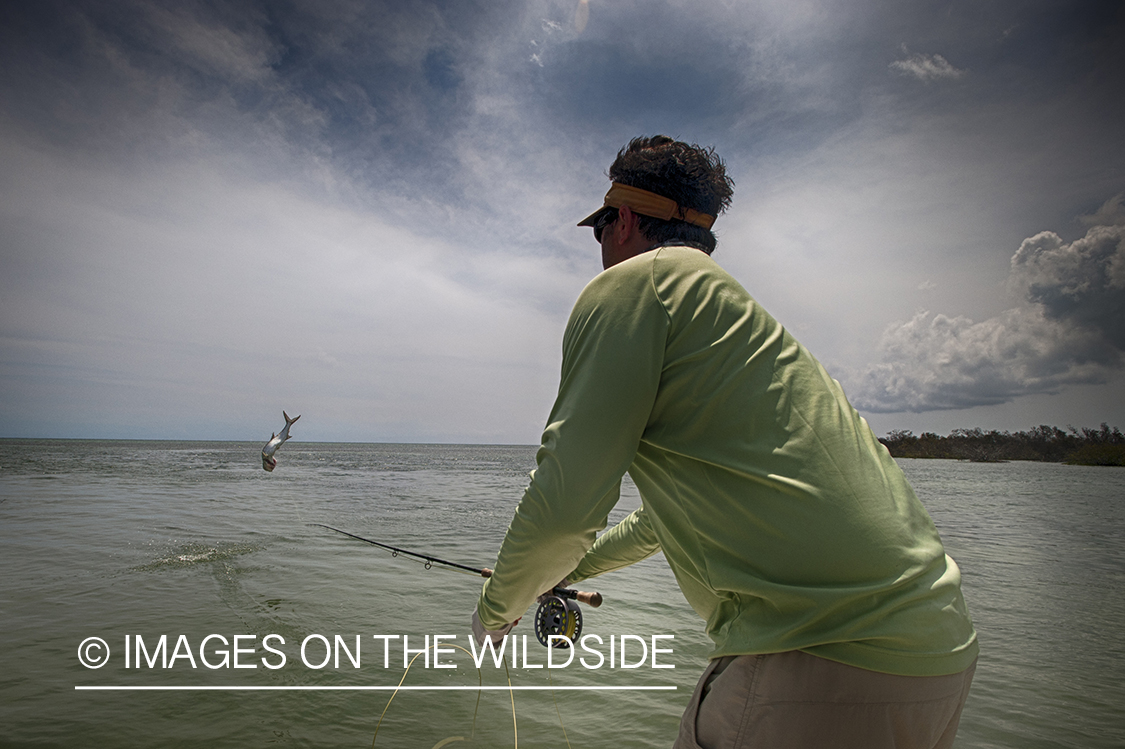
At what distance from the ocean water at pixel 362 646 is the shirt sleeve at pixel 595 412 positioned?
308cm

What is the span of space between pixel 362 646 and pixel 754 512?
5811mm

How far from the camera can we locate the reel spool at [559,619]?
268cm

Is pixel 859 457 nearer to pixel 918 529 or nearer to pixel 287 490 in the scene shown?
pixel 918 529

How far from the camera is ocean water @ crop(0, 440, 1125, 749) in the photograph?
440cm

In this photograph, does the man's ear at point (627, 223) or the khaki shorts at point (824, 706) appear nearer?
the khaki shorts at point (824, 706)

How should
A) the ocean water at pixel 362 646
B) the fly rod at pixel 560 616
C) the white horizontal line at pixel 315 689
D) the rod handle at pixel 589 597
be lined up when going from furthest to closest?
the white horizontal line at pixel 315 689 < the ocean water at pixel 362 646 < the rod handle at pixel 589 597 < the fly rod at pixel 560 616

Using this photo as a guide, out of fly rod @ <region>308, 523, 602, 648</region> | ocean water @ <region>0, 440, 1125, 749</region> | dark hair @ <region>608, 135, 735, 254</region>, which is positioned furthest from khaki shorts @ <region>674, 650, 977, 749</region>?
ocean water @ <region>0, 440, 1125, 749</region>

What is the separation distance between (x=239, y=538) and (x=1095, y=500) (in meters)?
29.1

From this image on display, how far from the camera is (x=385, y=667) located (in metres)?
5.45

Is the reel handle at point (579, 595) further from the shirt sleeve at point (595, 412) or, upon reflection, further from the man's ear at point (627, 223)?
the man's ear at point (627, 223)

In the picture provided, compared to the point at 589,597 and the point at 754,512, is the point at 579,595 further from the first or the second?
the point at 754,512

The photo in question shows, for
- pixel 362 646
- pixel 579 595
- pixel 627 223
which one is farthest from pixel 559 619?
pixel 362 646

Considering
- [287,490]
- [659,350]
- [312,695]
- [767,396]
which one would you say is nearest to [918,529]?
[767,396]

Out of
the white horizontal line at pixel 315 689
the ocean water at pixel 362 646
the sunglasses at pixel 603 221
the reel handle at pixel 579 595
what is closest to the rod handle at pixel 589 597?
the reel handle at pixel 579 595
